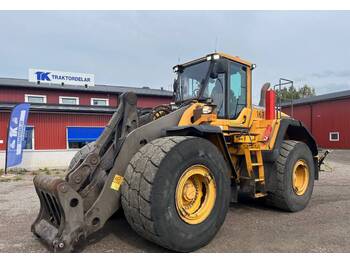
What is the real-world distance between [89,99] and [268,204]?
68.6 ft

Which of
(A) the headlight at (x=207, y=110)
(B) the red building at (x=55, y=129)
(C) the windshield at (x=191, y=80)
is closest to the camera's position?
(A) the headlight at (x=207, y=110)

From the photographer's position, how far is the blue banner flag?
1502 centimetres

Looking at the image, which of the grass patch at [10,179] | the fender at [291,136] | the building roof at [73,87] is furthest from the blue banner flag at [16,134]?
the fender at [291,136]

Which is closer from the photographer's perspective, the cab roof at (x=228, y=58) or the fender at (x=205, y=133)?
the fender at (x=205, y=133)

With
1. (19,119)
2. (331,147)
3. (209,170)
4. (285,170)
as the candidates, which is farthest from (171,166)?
(331,147)

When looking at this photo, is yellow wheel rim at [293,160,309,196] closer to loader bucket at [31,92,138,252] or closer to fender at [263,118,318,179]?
fender at [263,118,318,179]

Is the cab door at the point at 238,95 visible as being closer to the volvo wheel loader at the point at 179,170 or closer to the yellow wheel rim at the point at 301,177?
the volvo wheel loader at the point at 179,170

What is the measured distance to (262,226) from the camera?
225 inches

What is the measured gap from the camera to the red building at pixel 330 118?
27.5 meters

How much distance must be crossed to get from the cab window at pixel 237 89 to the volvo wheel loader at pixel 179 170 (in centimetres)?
2

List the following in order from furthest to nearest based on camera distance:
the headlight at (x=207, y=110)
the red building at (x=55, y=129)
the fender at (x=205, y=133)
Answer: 1. the red building at (x=55, y=129)
2. the headlight at (x=207, y=110)
3. the fender at (x=205, y=133)

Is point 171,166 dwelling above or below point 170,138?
below

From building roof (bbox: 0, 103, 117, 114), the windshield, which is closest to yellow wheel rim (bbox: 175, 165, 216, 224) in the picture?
the windshield

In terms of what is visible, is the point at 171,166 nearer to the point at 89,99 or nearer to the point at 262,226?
the point at 262,226
